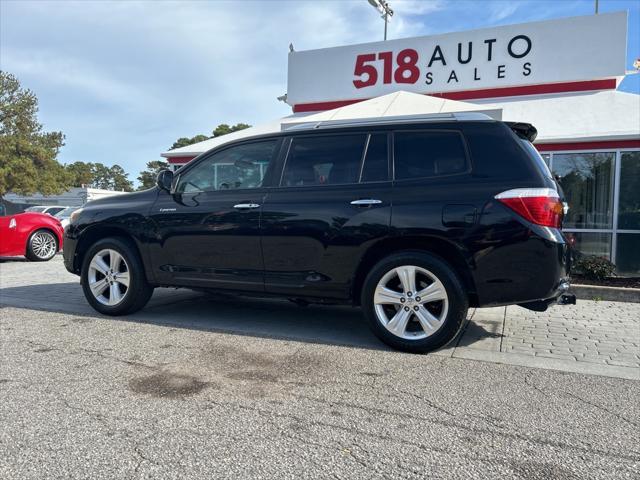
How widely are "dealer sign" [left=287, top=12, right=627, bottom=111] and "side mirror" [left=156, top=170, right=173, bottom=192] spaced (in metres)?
10.0

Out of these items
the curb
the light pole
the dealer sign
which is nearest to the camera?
the curb

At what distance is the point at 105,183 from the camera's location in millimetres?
113062

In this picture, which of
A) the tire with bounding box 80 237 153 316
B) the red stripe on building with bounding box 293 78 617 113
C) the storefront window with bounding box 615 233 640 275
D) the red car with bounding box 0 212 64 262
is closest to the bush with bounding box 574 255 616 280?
the storefront window with bounding box 615 233 640 275

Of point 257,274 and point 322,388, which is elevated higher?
point 257,274

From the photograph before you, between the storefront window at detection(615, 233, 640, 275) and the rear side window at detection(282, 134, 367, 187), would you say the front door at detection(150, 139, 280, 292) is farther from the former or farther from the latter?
the storefront window at detection(615, 233, 640, 275)

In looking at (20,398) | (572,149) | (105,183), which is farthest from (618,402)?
(105,183)

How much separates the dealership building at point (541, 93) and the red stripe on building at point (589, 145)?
0.06ft

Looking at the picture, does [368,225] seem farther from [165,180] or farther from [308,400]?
[165,180]

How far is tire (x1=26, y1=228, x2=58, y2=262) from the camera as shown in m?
11.2

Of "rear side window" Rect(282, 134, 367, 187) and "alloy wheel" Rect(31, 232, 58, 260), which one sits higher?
"rear side window" Rect(282, 134, 367, 187)

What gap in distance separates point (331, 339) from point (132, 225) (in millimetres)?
2493

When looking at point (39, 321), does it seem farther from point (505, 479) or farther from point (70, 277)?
point (505, 479)

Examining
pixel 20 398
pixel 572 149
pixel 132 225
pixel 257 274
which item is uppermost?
pixel 572 149

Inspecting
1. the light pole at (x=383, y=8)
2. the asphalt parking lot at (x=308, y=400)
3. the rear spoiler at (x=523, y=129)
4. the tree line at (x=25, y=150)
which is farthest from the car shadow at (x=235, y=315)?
→ the tree line at (x=25, y=150)
